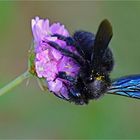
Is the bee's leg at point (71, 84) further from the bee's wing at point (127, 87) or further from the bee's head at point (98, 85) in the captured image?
the bee's wing at point (127, 87)

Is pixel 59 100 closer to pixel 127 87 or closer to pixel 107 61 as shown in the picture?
pixel 127 87

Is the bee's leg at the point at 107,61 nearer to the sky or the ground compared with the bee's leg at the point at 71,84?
nearer to the sky

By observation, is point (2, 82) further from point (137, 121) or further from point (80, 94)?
point (80, 94)

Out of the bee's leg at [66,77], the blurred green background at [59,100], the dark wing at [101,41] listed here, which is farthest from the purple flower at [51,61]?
the blurred green background at [59,100]

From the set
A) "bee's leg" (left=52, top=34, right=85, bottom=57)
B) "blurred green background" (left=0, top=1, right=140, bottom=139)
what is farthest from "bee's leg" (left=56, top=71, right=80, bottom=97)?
"blurred green background" (left=0, top=1, right=140, bottom=139)

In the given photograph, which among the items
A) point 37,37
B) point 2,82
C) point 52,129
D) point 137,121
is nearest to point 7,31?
point 2,82
